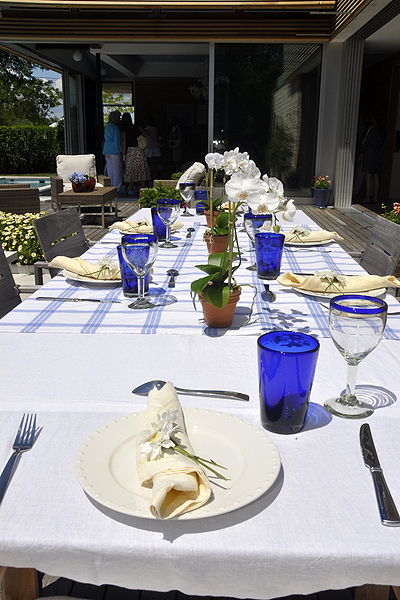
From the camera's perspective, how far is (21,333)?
136 cm

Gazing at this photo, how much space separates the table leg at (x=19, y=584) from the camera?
0.83 meters

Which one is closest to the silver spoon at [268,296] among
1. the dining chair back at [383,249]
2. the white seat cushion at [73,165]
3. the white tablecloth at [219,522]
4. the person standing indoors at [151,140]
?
the white tablecloth at [219,522]

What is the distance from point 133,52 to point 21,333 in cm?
1070

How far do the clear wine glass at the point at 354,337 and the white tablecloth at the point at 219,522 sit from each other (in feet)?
0.09

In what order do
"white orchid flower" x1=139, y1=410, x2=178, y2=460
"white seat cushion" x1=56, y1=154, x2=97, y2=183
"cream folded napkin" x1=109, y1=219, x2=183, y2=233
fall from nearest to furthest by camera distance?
"white orchid flower" x1=139, y1=410, x2=178, y2=460, "cream folded napkin" x1=109, y1=219, x2=183, y2=233, "white seat cushion" x1=56, y1=154, x2=97, y2=183

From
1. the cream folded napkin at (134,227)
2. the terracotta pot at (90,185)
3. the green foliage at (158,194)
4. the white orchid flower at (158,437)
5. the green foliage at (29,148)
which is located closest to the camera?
the white orchid flower at (158,437)

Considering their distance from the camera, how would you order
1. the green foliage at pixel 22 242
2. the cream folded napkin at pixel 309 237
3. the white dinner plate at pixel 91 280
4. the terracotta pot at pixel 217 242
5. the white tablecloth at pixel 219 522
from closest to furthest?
the white tablecloth at pixel 219 522 < the white dinner plate at pixel 91 280 < the terracotta pot at pixel 217 242 < the cream folded napkin at pixel 309 237 < the green foliage at pixel 22 242

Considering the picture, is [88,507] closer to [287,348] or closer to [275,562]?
[275,562]

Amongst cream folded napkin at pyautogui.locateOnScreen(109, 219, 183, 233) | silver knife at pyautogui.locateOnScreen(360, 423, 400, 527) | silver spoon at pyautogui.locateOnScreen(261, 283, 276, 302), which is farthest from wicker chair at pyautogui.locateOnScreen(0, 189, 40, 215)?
silver knife at pyautogui.locateOnScreen(360, 423, 400, 527)

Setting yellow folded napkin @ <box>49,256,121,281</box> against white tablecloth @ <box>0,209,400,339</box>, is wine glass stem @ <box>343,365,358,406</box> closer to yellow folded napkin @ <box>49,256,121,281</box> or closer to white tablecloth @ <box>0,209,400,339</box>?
white tablecloth @ <box>0,209,400,339</box>

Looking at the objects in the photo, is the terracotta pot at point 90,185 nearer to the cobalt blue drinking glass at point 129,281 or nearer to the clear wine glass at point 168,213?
the clear wine glass at point 168,213

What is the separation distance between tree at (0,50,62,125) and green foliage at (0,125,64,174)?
3.22m

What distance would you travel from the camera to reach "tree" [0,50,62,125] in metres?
20.5

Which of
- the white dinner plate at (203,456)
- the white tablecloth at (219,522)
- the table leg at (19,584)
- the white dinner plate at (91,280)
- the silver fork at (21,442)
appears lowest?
the table leg at (19,584)
